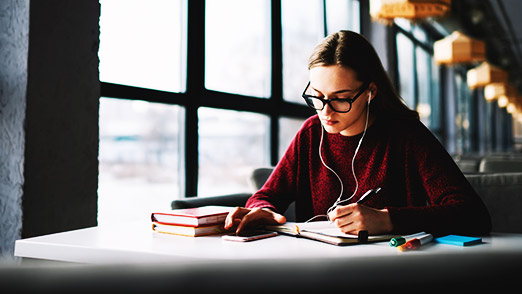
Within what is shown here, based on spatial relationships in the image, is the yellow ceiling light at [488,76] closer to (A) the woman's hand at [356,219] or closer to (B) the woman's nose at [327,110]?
(B) the woman's nose at [327,110]

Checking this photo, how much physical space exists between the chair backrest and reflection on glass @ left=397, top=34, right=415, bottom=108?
490 centimetres

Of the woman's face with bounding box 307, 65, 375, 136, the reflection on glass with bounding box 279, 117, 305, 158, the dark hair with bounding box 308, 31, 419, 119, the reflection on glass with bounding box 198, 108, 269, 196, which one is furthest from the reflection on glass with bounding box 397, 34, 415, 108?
the woman's face with bounding box 307, 65, 375, 136

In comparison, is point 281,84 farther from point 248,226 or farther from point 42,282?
point 42,282

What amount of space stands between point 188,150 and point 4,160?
3.90 feet

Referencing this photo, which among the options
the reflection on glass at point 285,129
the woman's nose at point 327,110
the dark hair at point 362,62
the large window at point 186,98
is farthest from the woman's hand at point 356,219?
the reflection on glass at point 285,129

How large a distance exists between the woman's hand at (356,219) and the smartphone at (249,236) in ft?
0.57

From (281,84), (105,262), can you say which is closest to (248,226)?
(105,262)

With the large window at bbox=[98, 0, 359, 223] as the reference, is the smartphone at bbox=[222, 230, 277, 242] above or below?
below

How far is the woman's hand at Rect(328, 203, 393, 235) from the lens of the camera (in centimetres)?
121

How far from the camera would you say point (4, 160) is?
5.78ft

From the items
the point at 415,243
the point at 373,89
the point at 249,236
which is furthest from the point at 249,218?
the point at 373,89

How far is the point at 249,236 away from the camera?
4.05ft

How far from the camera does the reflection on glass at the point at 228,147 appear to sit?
9.99 feet

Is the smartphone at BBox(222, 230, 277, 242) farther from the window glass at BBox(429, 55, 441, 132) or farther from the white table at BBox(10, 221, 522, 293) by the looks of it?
the window glass at BBox(429, 55, 441, 132)
